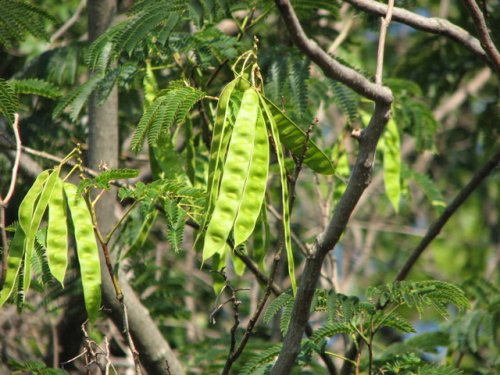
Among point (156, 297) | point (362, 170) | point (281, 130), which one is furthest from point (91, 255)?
point (156, 297)

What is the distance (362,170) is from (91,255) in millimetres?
832

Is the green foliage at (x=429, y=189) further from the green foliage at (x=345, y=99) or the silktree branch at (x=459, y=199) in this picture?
the green foliage at (x=345, y=99)

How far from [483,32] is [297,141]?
0.81m

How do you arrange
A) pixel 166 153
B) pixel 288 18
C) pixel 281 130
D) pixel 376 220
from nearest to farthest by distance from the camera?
1. pixel 288 18
2. pixel 281 130
3. pixel 166 153
4. pixel 376 220

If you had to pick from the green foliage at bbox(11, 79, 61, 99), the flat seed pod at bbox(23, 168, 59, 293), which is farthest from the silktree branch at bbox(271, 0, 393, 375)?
the green foliage at bbox(11, 79, 61, 99)

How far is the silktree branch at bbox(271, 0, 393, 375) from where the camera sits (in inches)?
74.2

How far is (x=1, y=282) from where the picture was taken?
2.38 m

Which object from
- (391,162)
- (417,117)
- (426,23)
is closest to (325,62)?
(426,23)

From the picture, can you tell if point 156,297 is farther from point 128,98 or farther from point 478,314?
point 478,314

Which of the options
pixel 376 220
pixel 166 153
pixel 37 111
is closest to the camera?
pixel 166 153

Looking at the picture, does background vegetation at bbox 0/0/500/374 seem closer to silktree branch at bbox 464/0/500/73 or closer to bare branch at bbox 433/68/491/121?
silktree branch at bbox 464/0/500/73

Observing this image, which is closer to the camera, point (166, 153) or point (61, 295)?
point (166, 153)

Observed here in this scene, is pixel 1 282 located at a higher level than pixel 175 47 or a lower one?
lower

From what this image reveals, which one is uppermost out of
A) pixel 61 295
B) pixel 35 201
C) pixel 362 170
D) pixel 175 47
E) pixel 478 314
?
pixel 175 47
